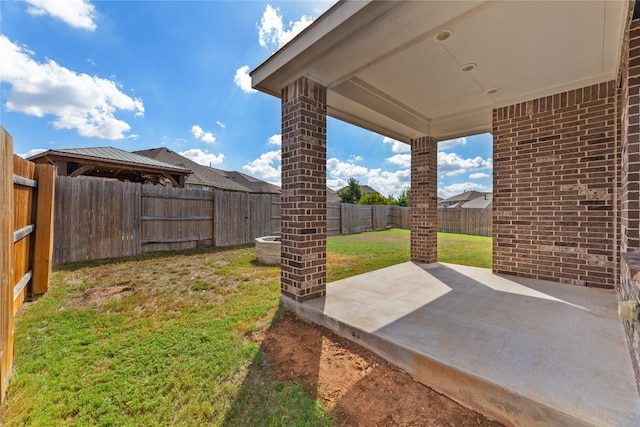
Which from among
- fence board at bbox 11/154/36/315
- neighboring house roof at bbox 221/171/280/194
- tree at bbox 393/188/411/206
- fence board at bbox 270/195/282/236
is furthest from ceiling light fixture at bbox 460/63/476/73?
tree at bbox 393/188/411/206

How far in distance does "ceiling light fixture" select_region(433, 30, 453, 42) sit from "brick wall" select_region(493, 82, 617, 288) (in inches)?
95.1

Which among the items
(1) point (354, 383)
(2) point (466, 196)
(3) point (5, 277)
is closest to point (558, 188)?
(1) point (354, 383)

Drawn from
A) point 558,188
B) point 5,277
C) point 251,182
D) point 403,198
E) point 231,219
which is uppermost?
point 251,182

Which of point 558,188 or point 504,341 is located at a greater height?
point 558,188

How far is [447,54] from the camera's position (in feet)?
9.33

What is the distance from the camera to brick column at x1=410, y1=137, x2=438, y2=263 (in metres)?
5.32

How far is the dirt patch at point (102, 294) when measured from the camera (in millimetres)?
3415

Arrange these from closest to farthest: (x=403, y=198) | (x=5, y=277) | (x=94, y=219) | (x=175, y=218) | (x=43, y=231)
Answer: (x=5, y=277), (x=43, y=231), (x=94, y=219), (x=175, y=218), (x=403, y=198)

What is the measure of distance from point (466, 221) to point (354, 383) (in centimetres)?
1548

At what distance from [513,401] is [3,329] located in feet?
10.9

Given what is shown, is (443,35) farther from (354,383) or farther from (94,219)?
(94,219)

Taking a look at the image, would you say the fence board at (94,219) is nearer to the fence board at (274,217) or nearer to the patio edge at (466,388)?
the fence board at (274,217)

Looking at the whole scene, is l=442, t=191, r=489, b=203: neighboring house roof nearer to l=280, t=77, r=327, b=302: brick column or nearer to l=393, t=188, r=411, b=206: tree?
l=393, t=188, r=411, b=206: tree

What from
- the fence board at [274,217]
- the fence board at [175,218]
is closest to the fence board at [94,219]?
the fence board at [175,218]
